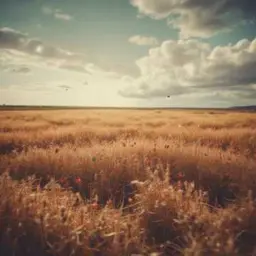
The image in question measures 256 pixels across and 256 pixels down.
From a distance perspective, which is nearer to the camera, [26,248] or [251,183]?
[26,248]

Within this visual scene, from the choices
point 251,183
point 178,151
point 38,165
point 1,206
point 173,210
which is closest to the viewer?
point 1,206

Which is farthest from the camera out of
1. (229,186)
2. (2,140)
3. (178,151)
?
(2,140)

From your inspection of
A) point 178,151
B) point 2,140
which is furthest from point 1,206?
point 2,140

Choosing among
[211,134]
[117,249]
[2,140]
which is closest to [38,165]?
[117,249]

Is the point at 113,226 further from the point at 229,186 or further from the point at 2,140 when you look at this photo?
the point at 2,140

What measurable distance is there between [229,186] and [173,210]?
202cm

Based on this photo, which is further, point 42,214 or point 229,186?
point 229,186

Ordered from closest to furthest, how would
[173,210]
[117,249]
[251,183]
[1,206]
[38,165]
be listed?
[117,249], [1,206], [173,210], [251,183], [38,165]

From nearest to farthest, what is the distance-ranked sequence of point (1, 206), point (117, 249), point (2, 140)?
point (117, 249) → point (1, 206) → point (2, 140)

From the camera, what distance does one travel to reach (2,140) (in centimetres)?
1126

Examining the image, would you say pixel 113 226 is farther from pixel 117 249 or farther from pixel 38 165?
pixel 38 165

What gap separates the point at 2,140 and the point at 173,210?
9.66 m

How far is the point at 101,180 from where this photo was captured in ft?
16.6

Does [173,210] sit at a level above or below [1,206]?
below
